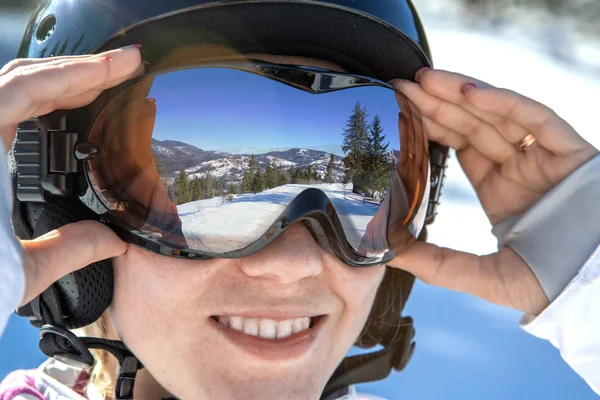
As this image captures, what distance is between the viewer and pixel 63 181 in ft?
4.06

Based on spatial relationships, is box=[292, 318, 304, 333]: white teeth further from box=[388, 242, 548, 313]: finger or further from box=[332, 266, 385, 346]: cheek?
box=[388, 242, 548, 313]: finger

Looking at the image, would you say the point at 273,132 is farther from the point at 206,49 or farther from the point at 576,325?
the point at 576,325

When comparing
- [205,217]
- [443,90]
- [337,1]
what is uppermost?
[337,1]

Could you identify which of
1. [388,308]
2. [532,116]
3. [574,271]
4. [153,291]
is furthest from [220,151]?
[388,308]

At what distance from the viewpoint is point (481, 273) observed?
1.64 meters

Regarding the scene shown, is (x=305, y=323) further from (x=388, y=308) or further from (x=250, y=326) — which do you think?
(x=388, y=308)

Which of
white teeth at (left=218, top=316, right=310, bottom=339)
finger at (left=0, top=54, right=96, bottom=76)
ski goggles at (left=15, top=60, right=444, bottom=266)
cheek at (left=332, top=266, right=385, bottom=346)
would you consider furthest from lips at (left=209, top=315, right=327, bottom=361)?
finger at (left=0, top=54, right=96, bottom=76)

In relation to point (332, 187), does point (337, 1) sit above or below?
above

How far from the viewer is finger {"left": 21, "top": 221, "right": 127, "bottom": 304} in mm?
1061

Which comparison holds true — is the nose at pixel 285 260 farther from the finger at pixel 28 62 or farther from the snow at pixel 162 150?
the finger at pixel 28 62

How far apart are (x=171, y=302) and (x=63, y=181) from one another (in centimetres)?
34

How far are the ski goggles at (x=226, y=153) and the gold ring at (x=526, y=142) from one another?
0.42m

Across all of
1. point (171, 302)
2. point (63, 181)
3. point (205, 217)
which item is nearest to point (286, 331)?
point (171, 302)

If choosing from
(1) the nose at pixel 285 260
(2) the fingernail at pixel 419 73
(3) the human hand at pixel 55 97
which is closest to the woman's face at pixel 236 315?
(1) the nose at pixel 285 260
